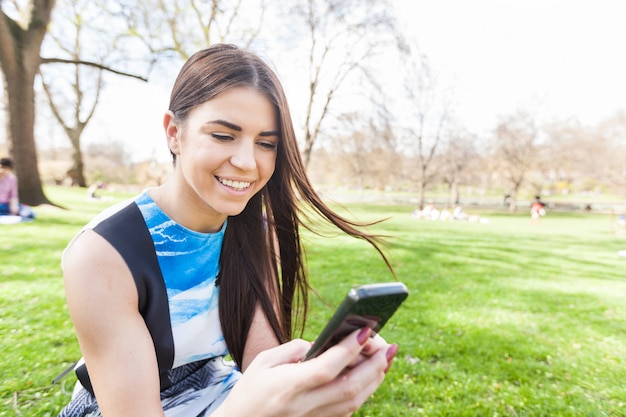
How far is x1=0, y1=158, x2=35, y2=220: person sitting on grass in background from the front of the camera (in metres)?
8.68

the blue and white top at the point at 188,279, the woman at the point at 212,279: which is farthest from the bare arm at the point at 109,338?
the blue and white top at the point at 188,279

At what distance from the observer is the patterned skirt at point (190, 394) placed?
156 cm

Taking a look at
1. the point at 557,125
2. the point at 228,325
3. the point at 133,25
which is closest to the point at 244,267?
the point at 228,325

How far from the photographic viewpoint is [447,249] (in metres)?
10.9

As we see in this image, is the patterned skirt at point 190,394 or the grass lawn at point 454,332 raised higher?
the patterned skirt at point 190,394

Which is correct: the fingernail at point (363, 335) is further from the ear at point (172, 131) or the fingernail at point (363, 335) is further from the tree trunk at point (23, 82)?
the tree trunk at point (23, 82)

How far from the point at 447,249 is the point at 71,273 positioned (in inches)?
420

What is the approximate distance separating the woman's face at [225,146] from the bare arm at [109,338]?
44 cm

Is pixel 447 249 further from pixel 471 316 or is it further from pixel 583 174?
pixel 583 174

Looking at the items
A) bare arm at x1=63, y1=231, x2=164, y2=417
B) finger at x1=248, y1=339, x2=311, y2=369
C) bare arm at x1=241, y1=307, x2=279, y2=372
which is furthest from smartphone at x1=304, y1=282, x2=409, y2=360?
bare arm at x1=241, y1=307, x2=279, y2=372

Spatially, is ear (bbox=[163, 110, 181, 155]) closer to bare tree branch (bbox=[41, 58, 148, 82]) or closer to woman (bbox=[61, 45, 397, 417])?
woman (bbox=[61, 45, 397, 417])

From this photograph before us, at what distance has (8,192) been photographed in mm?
8852

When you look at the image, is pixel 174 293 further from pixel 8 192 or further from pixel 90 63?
pixel 90 63

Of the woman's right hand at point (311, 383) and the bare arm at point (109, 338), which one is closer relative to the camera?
the woman's right hand at point (311, 383)
